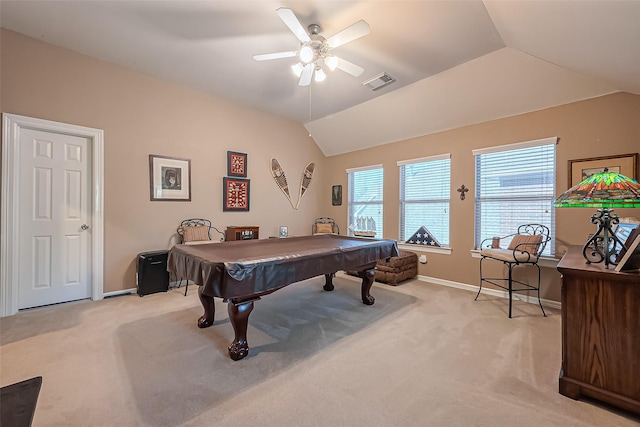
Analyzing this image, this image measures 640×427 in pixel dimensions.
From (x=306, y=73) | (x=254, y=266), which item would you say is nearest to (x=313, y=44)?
(x=306, y=73)

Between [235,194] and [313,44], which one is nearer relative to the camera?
[313,44]

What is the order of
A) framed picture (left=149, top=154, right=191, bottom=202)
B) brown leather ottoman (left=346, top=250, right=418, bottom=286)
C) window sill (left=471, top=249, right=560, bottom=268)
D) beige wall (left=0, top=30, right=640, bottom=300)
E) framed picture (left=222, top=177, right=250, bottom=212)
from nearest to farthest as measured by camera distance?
beige wall (left=0, top=30, right=640, bottom=300) < window sill (left=471, top=249, right=560, bottom=268) < framed picture (left=149, top=154, right=191, bottom=202) < brown leather ottoman (left=346, top=250, right=418, bottom=286) < framed picture (left=222, top=177, right=250, bottom=212)

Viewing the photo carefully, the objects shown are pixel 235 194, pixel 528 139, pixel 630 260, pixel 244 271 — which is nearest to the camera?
pixel 630 260

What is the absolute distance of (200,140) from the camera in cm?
429

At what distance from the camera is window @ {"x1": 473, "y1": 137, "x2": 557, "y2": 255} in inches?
132

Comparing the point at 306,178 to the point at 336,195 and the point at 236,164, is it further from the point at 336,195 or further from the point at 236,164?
the point at 236,164

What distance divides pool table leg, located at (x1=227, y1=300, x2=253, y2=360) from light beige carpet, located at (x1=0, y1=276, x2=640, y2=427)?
3.0 inches

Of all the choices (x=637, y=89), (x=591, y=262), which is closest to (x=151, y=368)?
(x=591, y=262)

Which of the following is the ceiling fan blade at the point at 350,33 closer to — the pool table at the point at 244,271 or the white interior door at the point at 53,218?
the pool table at the point at 244,271

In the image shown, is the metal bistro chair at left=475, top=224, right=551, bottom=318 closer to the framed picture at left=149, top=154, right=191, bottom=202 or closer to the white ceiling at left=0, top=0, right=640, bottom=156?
the white ceiling at left=0, top=0, right=640, bottom=156

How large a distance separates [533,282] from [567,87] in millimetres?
2374

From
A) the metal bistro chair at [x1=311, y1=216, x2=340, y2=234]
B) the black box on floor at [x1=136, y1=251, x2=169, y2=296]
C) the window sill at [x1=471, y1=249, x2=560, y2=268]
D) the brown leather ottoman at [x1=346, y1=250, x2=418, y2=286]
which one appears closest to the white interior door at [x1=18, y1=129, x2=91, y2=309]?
the black box on floor at [x1=136, y1=251, x2=169, y2=296]

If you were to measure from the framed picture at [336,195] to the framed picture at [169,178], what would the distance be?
3057mm

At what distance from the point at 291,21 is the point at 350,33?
0.50 metres
